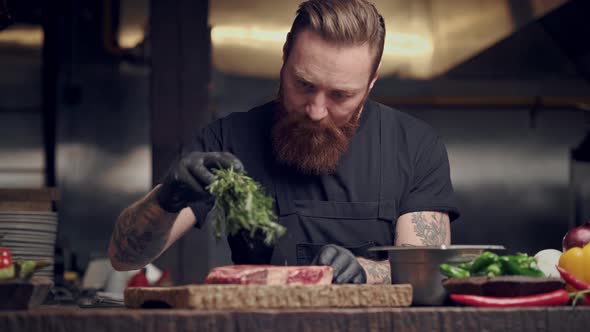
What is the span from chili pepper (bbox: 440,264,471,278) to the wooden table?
0.19 meters

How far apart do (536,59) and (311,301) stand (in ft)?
15.4

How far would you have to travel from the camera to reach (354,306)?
5.90 feet

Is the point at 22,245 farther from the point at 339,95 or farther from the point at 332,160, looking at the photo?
the point at 339,95

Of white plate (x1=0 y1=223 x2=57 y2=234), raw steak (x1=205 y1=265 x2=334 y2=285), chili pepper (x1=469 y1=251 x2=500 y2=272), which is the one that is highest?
white plate (x1=0 y1=223 x2=57 y2=234)

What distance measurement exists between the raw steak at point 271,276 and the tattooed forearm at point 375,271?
1.95 ft

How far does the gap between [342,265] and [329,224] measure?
737 mm

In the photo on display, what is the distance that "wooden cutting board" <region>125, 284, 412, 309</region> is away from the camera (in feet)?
5.53

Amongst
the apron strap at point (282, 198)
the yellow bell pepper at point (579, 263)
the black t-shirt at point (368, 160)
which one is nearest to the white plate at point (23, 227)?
the black t-shirt at point (368, 160)

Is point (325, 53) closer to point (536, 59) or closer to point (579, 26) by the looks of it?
point (579, 26)

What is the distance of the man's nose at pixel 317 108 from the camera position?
8.38 feet

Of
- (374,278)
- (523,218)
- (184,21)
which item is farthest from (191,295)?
(523,218)

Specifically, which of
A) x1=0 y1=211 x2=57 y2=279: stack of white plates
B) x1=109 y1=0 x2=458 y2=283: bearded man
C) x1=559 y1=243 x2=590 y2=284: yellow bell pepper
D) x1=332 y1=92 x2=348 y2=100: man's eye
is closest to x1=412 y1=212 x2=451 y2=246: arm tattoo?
x1=109 y1=0 x2=458 y2=283: bearded man

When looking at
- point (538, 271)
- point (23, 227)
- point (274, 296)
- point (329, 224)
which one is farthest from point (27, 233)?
point (538, 271)

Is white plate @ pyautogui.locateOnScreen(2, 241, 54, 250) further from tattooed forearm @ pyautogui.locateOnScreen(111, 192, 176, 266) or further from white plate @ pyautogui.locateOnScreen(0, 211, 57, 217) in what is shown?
tattooed forearm @ pyautogui.locateOnScreen(111, 192, 176, 266)
